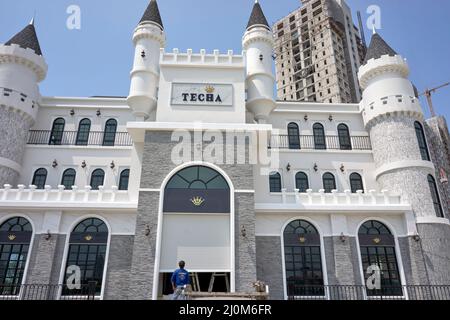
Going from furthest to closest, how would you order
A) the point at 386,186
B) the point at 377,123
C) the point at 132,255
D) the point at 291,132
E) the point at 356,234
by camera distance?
the point at 291,132, the point at 377,123, the point at 386,186, the point at 356,234, the point at 132,255

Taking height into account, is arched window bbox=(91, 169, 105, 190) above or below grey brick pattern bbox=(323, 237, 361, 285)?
above

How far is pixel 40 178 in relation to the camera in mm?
19984

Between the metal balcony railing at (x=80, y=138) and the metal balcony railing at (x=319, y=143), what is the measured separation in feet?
31.1

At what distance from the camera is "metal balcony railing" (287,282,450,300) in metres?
15.4

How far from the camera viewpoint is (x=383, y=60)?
826 inches

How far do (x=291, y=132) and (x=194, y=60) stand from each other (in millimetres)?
7865

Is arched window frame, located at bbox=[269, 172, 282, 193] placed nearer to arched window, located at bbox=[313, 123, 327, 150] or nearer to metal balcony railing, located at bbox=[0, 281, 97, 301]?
arched window, located at bbox=[313, 123, 327, 150]

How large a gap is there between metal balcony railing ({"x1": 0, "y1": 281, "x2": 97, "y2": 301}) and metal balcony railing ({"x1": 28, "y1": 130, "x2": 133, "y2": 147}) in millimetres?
8945

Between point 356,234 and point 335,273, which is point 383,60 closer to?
point 356,234

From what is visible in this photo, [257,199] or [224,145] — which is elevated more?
[224,145]

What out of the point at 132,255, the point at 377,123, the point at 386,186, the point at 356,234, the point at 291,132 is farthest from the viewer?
the point at 291,132

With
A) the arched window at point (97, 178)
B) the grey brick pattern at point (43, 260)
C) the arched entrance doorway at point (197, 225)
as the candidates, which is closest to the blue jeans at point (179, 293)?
the arched entrance doorway at point (197, 225)

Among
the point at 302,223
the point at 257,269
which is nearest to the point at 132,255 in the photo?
the point at 257,269

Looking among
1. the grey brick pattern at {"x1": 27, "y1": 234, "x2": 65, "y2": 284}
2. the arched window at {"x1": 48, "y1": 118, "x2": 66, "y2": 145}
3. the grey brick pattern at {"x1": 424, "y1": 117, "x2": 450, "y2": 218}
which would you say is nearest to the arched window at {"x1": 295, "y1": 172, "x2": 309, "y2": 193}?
the grey brick pattern at {"x1": 424, "y1": 117, "x2": 450, "y2": 218}
